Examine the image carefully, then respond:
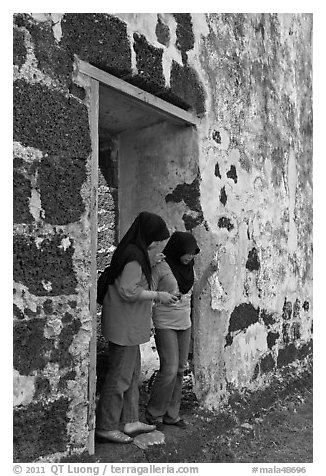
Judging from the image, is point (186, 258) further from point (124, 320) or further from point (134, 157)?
point (134, 157)

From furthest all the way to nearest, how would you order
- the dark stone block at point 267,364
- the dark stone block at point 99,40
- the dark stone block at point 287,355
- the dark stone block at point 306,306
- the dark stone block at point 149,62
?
the dark stone block at point 306,306 → the dark stone block at point 287,355 → the dark stone block at point 267,364 → the dark stone block at point 149,62 → the dark stone block at point 99,40

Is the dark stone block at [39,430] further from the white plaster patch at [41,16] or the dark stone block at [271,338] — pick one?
the dark stone block at [271,338]

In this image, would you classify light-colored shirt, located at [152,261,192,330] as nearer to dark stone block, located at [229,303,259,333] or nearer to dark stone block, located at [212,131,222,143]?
dark stone block, located at [229,303,259,333]

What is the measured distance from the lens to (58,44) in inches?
111

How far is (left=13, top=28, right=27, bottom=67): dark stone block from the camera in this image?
2.62 m

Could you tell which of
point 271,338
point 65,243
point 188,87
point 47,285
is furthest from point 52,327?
point 271,338

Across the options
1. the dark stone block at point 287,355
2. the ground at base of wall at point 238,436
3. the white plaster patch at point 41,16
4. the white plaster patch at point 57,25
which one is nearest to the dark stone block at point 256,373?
the ground at base of wall at point 238,436

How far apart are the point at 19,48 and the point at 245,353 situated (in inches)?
114

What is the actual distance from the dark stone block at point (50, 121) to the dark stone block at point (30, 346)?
33.8 inches

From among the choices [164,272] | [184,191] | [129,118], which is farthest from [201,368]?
[129,118]

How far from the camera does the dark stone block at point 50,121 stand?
263 cm

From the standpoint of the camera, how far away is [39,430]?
2.63 m

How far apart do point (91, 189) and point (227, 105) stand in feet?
5.92

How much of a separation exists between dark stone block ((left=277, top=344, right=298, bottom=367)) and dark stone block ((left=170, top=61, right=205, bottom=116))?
2.40 meters
